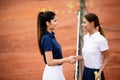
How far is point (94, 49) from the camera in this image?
251cm

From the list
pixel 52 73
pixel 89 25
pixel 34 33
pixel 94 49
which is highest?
pixel 89 25

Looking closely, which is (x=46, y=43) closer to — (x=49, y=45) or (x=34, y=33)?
(x=49, y=45)

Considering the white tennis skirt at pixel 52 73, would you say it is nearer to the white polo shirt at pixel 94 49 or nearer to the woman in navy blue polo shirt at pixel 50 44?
the woman in navy blue polo shirt at pixel 50 44

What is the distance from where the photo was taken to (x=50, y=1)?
6.32m

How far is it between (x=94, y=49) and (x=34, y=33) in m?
3.07

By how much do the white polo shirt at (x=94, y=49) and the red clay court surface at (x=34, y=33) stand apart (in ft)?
5.19

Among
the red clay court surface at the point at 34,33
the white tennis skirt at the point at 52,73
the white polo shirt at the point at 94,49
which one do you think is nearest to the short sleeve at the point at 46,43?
the white tennis skirt at the point at 52,73

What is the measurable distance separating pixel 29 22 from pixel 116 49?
72.5 inches

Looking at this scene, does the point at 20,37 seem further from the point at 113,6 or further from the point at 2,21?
the point at 113,6

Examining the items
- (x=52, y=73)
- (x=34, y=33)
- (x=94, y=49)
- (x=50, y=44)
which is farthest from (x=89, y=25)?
(x=34, y=33)

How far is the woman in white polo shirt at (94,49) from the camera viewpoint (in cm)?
251

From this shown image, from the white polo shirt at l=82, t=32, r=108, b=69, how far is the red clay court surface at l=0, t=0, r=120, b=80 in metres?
1.58

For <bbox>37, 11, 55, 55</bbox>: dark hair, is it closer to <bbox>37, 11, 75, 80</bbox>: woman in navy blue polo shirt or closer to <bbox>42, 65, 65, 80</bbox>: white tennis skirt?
<bbox>37, 11, 75, 80</bbox>: woman in navy blue polo shirt

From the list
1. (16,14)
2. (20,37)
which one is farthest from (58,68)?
(16,14)
